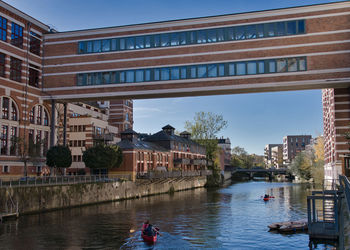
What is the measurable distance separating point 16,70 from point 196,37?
23248 mm

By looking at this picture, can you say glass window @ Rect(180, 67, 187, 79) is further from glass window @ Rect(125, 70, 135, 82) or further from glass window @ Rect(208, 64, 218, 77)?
glass window @ Rect(125, 70, 135, 82)

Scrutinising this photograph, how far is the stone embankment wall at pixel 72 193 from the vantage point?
37.2 metres

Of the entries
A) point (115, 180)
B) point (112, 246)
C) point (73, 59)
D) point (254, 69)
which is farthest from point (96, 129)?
point (112, 246)

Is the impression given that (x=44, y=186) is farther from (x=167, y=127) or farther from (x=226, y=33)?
(x=167, y=127)

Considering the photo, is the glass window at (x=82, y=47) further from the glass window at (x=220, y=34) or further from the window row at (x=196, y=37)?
the glass window at (x=220, y=34)

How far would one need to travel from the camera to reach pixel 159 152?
8212cm

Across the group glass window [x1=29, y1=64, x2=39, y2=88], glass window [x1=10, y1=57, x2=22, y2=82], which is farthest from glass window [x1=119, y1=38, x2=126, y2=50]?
glass window [x1=10, y1=57, x2=22, y2=82]

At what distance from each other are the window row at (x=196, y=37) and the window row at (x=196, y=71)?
304cm

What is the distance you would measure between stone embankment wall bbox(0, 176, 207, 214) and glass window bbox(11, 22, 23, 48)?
1948 centimetres

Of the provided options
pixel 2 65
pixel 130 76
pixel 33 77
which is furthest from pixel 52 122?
pixel 130 76

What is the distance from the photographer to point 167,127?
95.4 m

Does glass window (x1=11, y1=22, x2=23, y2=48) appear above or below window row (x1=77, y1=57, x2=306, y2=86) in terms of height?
above

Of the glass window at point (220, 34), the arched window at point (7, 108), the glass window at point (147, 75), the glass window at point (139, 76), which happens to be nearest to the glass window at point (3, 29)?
the arched window at point (7, 108)

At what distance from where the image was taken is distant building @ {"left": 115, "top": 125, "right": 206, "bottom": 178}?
68.7 meters
